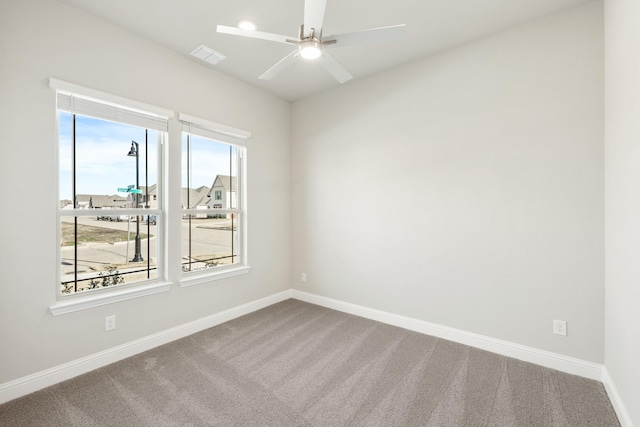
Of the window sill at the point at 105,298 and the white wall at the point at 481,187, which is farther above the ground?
the white wall at the point at 481,187

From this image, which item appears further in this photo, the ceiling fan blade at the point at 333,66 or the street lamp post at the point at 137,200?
the street lamp post at the point at 137,200

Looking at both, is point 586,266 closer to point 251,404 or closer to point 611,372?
point 611,372

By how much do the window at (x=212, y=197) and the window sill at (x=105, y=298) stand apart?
1.23 ft

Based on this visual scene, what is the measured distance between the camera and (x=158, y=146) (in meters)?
2.90

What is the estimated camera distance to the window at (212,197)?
3.12 metres

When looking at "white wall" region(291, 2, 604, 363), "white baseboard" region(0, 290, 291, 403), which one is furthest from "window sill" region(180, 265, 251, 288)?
"white wall" region(291, 2, 604, 363)

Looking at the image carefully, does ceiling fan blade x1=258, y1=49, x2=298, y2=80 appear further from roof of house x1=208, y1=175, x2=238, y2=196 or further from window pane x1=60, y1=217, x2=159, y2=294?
window pane x1=60, y1=217, x2=159, y2=294

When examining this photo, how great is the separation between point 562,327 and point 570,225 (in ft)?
2.76

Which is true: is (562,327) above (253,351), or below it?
above

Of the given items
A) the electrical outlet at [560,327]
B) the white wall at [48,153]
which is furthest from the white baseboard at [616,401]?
the white wall at [48,153]

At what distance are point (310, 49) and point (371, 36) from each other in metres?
0.41

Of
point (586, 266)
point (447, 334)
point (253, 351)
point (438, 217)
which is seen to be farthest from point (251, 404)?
point (586, 266)

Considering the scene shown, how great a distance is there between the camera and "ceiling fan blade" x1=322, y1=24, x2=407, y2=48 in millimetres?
1766

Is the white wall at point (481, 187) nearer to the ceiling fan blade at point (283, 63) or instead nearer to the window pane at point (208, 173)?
the window pane at point (208, 173)
